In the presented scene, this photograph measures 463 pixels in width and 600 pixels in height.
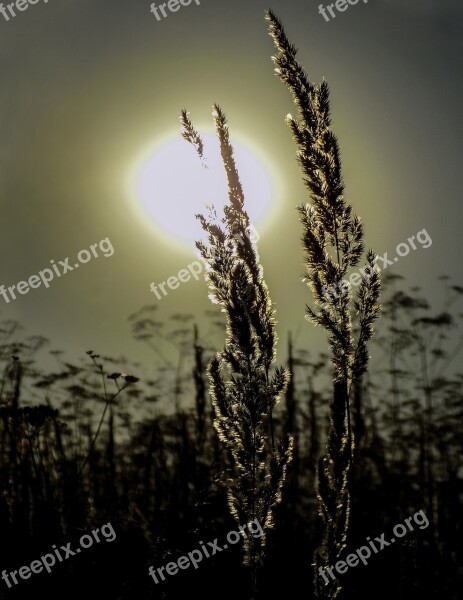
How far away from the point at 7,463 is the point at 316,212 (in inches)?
167

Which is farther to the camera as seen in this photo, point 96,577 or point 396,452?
point 396,452

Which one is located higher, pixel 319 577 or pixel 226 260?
pixel 226 260

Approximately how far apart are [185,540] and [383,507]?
7.90 ft

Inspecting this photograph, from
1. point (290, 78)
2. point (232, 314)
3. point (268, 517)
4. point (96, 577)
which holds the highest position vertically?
point (290, 78)

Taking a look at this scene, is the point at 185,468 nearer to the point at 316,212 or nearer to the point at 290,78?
the point at 316,212

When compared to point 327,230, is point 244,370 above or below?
below

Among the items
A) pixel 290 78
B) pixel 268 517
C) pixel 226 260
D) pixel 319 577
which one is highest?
pixel 290 78

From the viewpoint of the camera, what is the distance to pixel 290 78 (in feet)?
11.7

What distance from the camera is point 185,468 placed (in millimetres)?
6246

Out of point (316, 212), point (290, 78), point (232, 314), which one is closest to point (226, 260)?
point (232, 314)

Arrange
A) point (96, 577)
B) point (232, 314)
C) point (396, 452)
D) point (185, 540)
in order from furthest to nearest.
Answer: point (396, 452) → point (185, 540) → point (96, 577) → point (232, 314)

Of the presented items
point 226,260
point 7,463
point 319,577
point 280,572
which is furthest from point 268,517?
point 7,463

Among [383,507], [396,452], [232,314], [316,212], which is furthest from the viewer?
[396,452]

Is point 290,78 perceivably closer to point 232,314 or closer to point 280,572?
point 232,314
